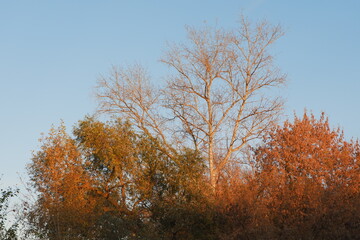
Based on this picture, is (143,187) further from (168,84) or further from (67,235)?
(168,84)

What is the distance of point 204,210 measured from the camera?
2530cm

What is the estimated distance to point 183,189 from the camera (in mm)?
27594

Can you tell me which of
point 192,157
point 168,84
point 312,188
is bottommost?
point 312,188

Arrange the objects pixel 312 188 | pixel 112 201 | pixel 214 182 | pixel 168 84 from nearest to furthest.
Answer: pixel 312 188
pixel 112 201
pixel 214 182
pixel 168 84

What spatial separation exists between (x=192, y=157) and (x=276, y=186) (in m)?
6.62

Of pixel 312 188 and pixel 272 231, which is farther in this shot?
pixel 312 188

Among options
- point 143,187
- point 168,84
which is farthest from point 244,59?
point 143,187

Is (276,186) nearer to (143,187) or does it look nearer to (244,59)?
(143,187)

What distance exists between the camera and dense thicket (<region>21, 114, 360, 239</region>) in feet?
70.3

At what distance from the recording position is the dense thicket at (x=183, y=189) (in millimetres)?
21422

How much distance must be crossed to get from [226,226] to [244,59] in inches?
467

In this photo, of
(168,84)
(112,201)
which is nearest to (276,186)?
(112,201)

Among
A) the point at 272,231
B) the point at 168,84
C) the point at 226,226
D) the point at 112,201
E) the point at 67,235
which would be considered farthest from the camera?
the point at 168,84

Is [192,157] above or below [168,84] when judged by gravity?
below
